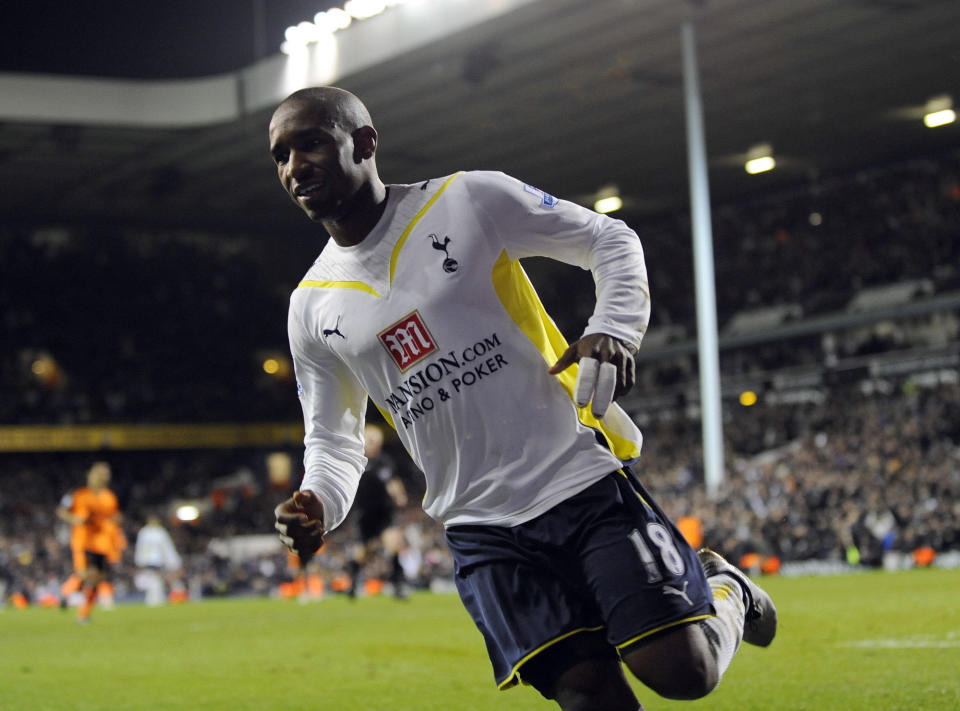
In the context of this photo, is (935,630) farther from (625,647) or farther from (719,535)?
(719,535)

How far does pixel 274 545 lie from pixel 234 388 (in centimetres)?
1029

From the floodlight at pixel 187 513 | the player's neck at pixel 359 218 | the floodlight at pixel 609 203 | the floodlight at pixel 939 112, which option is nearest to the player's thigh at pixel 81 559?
the player's neck at pixel 359 218

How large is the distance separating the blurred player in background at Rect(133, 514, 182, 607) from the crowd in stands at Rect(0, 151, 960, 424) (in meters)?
11.9

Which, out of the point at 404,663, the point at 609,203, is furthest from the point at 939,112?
the point at 404,663

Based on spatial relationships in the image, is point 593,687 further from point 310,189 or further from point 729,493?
point 729,493

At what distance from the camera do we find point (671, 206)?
4081 centimetres

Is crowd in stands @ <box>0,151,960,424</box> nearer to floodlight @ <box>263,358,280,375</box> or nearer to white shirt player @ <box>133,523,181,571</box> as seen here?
floodlight @ <box>263,358,280,375</box>

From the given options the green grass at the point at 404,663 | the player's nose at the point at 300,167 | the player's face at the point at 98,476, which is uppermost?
the player's face at the point at 98,476

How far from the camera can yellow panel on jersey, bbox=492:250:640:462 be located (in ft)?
11.9

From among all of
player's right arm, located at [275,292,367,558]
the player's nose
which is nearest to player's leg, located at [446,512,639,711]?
player's right arm, located at [275,292,367,558]

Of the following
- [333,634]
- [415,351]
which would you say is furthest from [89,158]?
[415,351]

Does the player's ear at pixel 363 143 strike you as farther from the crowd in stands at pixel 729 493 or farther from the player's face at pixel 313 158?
the crowd in stands at pixel 729 493

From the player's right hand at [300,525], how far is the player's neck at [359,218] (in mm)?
744

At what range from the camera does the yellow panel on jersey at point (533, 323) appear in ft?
11.9
